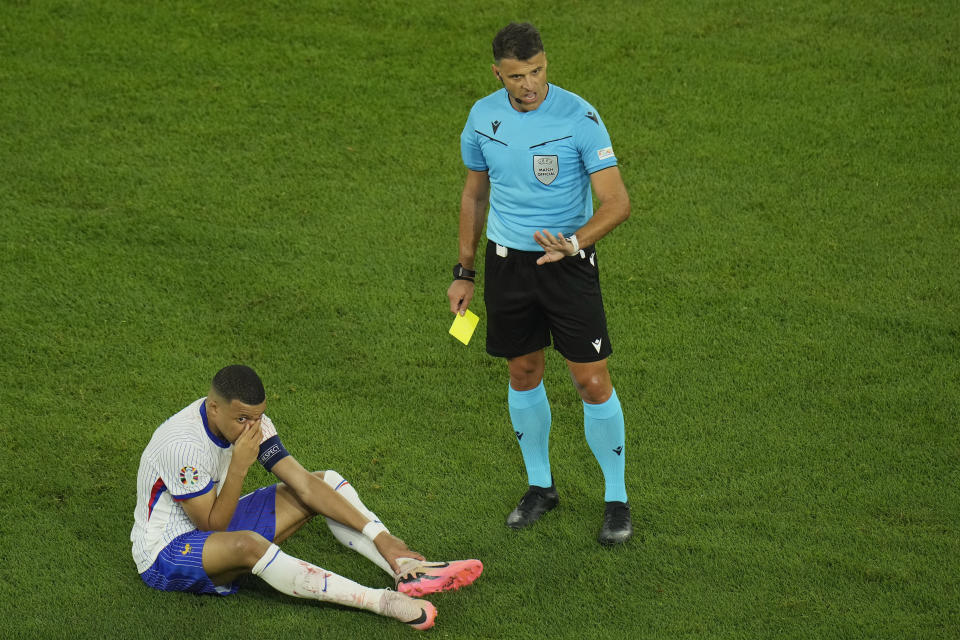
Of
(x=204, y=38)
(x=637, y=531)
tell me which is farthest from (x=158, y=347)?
(x=204, y=38)

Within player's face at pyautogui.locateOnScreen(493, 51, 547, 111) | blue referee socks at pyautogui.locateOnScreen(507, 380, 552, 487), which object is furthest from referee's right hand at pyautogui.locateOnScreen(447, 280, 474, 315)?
player's face at pyautogui.locateOnScreen(493, 51, 547, 111)

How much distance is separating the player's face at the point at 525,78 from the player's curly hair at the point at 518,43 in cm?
2

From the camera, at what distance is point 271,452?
4.57 m

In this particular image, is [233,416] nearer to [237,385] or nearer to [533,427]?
[237,385]

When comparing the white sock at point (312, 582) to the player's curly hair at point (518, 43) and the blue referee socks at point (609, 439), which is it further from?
the player's curly hair at point (518, 43)

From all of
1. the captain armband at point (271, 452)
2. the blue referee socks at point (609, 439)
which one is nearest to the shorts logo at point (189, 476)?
the captain armband at point (271, 452)

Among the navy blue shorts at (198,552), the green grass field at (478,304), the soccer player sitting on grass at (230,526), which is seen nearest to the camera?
the soccer player sitting on grass at (230,526)

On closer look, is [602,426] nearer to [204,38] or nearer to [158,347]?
[158,347]

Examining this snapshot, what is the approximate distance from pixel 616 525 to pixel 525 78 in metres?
1.98

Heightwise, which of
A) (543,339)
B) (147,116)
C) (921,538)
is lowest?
(921,538)

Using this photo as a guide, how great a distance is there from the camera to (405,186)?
25.0 feet

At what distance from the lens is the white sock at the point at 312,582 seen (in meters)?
4.30

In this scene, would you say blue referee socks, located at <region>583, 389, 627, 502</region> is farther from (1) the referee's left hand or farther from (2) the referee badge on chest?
(2) the referee badge on chest

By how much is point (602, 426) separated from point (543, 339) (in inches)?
17.9
